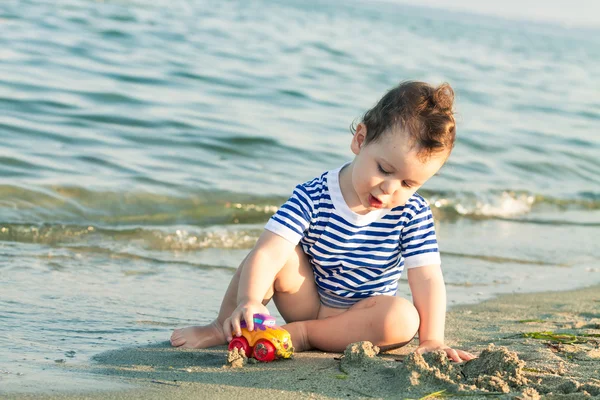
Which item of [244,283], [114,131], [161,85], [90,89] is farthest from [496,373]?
[161,85]

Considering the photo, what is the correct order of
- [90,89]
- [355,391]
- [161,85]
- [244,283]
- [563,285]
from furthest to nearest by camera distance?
[161,85], [90,89], [563,285], [244,283], [355,391]

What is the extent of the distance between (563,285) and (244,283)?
273 centimetres

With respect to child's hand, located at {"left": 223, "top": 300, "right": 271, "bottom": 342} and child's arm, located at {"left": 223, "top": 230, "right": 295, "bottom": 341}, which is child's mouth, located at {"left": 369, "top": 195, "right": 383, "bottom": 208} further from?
child's hand, located at {"left": 223, "top": 300, "right": 271, "bottom": 342}

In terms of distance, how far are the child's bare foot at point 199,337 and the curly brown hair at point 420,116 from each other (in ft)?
3.21

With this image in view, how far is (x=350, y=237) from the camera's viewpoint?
3.53 m

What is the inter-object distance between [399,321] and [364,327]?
140 millimetres

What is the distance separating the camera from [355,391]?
9.44 ft

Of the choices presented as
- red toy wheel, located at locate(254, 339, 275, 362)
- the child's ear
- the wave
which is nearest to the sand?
red toy wheel, located at locate(254, 339, 275, 362)

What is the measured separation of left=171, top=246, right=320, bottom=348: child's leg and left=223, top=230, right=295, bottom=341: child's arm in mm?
96

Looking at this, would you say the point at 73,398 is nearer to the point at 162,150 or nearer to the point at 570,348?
the point at 570,348

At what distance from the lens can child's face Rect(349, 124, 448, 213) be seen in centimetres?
326

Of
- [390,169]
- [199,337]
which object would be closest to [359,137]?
[390,169]

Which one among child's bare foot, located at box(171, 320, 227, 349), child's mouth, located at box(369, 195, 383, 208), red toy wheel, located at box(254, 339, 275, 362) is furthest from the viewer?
child's bare foot, located at box(171, 320, 227, 349)

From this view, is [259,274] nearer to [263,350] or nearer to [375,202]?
[263,350]
